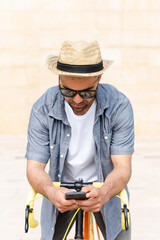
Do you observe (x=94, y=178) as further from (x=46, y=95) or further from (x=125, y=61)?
(x=125, y=61)

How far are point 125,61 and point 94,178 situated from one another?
7.21 m

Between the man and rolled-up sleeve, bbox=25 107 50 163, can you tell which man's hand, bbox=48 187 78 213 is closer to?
the man

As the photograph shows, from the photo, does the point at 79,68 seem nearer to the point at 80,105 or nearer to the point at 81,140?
the point at 80,105

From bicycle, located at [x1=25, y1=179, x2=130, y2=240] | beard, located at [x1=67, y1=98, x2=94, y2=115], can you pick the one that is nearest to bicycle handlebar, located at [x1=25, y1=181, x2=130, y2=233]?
bicycle, located at [x1=25, y1=179, x2=130, y2=240]

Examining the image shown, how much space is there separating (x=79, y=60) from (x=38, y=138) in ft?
1.65

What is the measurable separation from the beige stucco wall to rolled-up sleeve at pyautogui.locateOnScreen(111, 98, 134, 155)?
710 cm

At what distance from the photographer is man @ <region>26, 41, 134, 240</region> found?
A: 2.57 meters

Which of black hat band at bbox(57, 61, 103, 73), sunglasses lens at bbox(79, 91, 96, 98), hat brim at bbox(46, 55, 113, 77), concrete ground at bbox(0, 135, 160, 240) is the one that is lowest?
concrete ground at bbox(0, 135, 160, 240)

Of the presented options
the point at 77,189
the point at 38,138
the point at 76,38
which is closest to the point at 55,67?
the point at 38,138

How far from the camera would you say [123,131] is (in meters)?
2.74

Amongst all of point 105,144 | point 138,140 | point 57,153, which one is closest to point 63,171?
point 57,153

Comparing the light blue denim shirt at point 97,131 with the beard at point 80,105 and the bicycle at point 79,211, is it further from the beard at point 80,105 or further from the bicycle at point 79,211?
the bicycle at point 79,211

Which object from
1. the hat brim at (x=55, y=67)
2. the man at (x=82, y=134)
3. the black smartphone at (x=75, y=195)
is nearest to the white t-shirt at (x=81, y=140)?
the man at (x=82, y=134)

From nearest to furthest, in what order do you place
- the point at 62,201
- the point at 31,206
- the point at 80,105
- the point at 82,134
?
the point at 62,201
the point at 31,206
the point at 80,105
the point at 82,134
